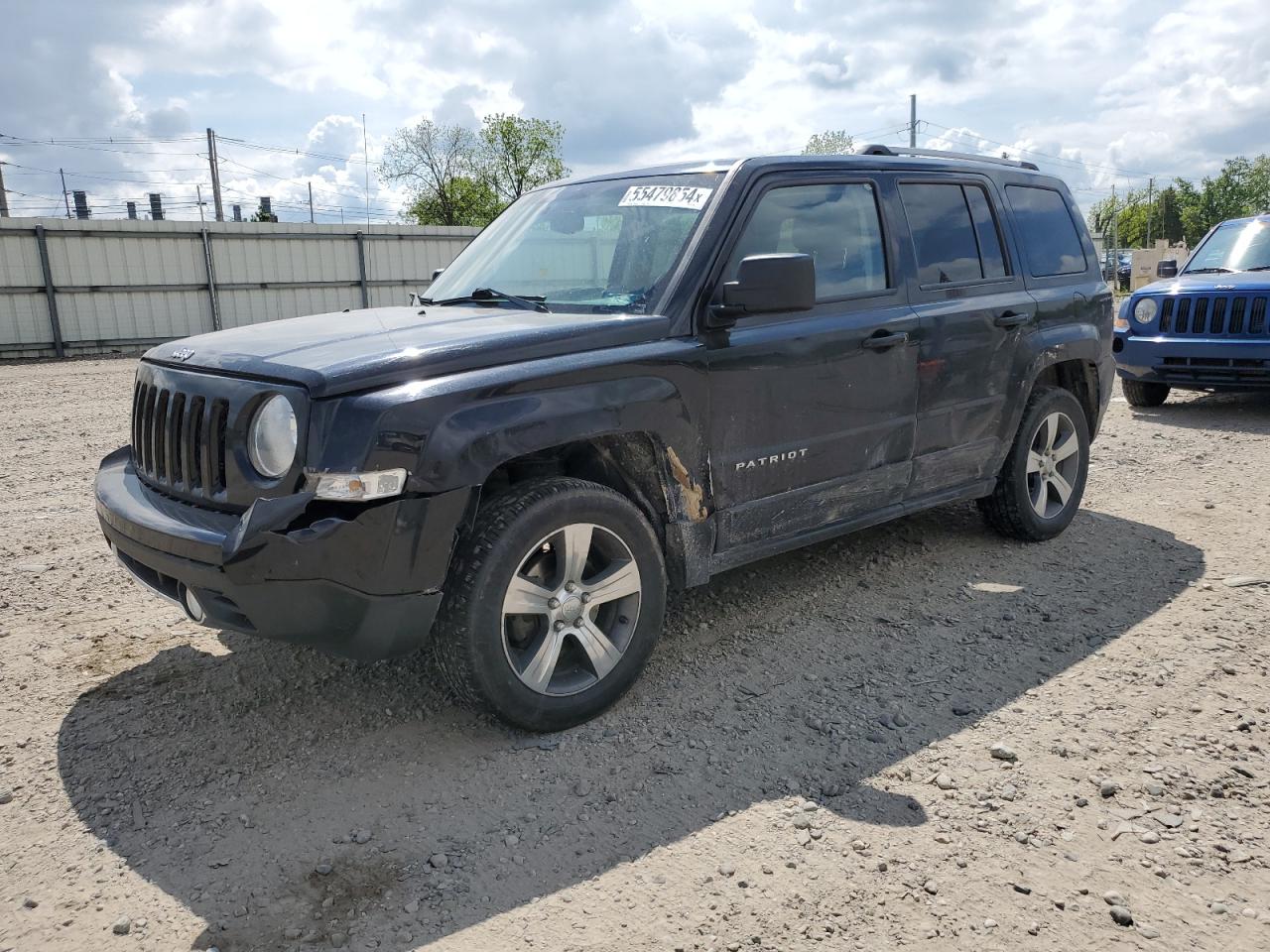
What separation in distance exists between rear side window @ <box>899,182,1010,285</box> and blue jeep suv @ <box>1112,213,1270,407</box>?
4411 millimetres

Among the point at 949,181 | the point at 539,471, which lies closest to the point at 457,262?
the point at 539,471

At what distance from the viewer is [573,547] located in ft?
10.7

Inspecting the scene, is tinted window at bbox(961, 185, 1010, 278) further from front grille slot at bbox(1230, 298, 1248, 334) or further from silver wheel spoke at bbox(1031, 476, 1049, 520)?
front grille slot at bbox(1230, 298, 1248, 334)

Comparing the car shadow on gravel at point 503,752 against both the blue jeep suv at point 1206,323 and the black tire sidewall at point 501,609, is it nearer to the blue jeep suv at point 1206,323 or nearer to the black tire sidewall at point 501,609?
the black tire sidewall at point 501,609

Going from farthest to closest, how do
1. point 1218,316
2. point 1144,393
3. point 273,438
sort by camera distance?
point 1144,393
point 1218,316
point 273,438

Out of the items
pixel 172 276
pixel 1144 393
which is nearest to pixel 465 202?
pixel 172 276

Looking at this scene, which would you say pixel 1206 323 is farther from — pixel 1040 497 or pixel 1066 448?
pixel 1040 497

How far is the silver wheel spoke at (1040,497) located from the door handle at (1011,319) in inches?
37.1

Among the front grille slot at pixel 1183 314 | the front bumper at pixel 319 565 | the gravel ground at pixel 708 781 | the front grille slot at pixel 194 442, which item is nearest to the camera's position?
the gravel ground at pixel 708 781

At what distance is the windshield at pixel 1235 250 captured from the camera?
9367mm

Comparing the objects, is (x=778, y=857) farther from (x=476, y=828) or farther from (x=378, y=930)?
(x=378, y=930)

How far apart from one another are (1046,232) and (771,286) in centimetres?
258

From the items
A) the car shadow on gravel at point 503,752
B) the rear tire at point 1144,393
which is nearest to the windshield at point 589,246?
the car shadow on gravel at point 503,752

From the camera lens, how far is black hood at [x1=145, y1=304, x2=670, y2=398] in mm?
2928
